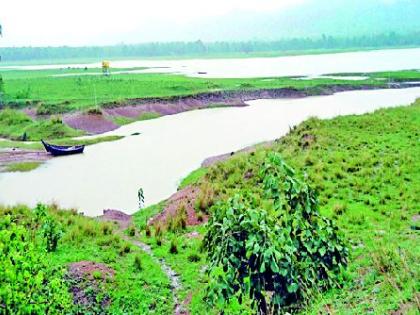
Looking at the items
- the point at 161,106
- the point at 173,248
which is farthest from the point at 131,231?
the point at 161,106

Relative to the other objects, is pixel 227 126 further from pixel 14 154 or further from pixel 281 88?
pixel 281 88

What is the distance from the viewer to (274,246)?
6449mm

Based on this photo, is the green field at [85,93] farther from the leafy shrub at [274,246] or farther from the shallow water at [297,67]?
the leafy shrub at [274,246]

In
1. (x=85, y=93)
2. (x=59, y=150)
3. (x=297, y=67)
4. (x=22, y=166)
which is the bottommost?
(x=22, y=166)

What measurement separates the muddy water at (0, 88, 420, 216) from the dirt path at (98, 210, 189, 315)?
67.7 inches

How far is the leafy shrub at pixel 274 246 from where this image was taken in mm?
6543

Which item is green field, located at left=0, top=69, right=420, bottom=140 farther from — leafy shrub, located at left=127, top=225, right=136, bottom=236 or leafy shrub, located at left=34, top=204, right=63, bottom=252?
leafy shrub, located at left=34, top=204, right=63, bottom=252

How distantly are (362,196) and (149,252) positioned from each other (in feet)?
23.0

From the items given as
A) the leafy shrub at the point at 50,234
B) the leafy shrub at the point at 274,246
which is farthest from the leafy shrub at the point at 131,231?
the leafy shrub at the point at 274,246

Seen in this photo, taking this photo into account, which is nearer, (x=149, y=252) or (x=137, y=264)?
(x=137, y=264)

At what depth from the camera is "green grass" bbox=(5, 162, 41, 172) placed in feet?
103

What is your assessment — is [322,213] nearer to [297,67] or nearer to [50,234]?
[50,234]

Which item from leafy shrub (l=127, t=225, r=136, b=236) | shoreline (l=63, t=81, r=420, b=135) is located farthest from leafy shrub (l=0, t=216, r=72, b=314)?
shoreline (l=63, t=81, r=420, b=135)

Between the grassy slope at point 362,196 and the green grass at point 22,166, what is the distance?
1184cm
